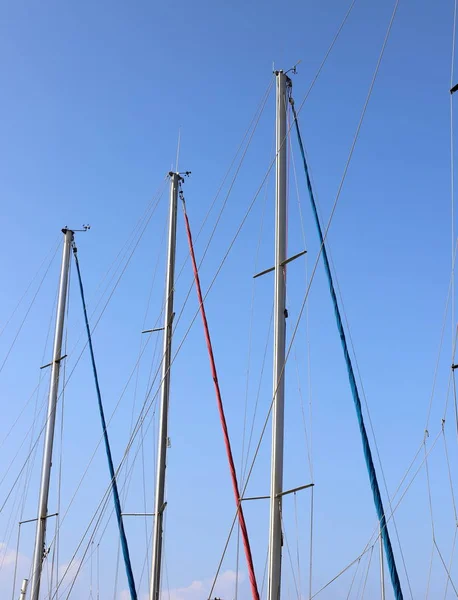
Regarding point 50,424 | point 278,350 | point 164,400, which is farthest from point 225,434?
point 50,424

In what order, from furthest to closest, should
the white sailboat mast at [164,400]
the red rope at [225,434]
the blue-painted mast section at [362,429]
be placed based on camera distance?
the white sailboat mast at [164,400], the red rope at [225,434], the blue-painted mast section at [362,429]

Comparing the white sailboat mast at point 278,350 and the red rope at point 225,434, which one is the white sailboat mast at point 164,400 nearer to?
the red rope at point 225,434

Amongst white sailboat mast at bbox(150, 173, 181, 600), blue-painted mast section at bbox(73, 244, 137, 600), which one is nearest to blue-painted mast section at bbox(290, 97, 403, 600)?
white sailboat mast at bbox(150, 173, 181, 600)

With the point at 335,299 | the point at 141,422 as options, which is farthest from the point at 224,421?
the point at 335,299

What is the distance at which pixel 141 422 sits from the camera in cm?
2528

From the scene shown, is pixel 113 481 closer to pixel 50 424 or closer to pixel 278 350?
pixel 50 424

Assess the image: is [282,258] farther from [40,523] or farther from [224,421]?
[40,523]

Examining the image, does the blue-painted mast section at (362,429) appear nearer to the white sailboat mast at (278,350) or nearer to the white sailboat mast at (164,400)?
the white sailboat mast at (278,350)

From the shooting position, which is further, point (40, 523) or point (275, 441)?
point (40, 523)

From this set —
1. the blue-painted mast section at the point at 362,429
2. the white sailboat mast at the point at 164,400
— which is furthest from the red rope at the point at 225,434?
the blue-painted mast section at the point at 362,429

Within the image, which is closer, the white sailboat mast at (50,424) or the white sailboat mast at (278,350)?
the white sailboat mast at (278,350)

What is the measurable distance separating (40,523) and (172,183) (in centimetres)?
1123

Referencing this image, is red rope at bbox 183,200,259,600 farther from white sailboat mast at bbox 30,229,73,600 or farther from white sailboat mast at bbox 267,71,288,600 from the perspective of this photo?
white sailboat mast at bbox 30,229,73,600

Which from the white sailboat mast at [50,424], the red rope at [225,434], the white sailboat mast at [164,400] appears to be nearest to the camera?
the red rope at [225,434]
